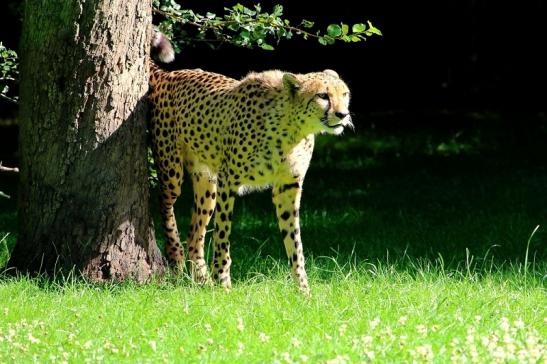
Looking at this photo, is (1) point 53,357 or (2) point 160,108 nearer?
(1) point 53,357

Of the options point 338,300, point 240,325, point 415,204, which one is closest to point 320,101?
point 338,300

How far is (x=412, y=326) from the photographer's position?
411 cm

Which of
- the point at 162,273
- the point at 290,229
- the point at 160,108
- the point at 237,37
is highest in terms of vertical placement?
the point at 237,37

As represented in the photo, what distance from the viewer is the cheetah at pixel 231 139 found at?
16.8ft

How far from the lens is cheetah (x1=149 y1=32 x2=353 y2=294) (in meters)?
5.13

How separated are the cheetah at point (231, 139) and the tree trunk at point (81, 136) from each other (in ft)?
1.55

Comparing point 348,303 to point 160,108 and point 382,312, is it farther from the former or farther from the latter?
point 160,108

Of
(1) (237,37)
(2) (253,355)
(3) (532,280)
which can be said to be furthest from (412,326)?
(1) (237,37)

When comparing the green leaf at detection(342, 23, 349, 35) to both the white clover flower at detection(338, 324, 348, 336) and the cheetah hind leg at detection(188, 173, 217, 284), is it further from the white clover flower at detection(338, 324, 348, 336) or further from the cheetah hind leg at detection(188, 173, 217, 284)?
the white clover flower at detection(338, 324, 348, 336)

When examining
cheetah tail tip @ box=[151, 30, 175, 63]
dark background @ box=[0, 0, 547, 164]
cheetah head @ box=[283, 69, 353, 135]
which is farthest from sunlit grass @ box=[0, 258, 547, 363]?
dark background @ box=[0, 0, 547, 164]

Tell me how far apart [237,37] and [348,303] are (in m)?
1.76

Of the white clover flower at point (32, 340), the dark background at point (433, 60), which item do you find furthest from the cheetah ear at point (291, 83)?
the dark background at point (433, 60)

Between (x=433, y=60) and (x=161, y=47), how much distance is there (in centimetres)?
693

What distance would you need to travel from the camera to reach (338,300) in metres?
4.60
